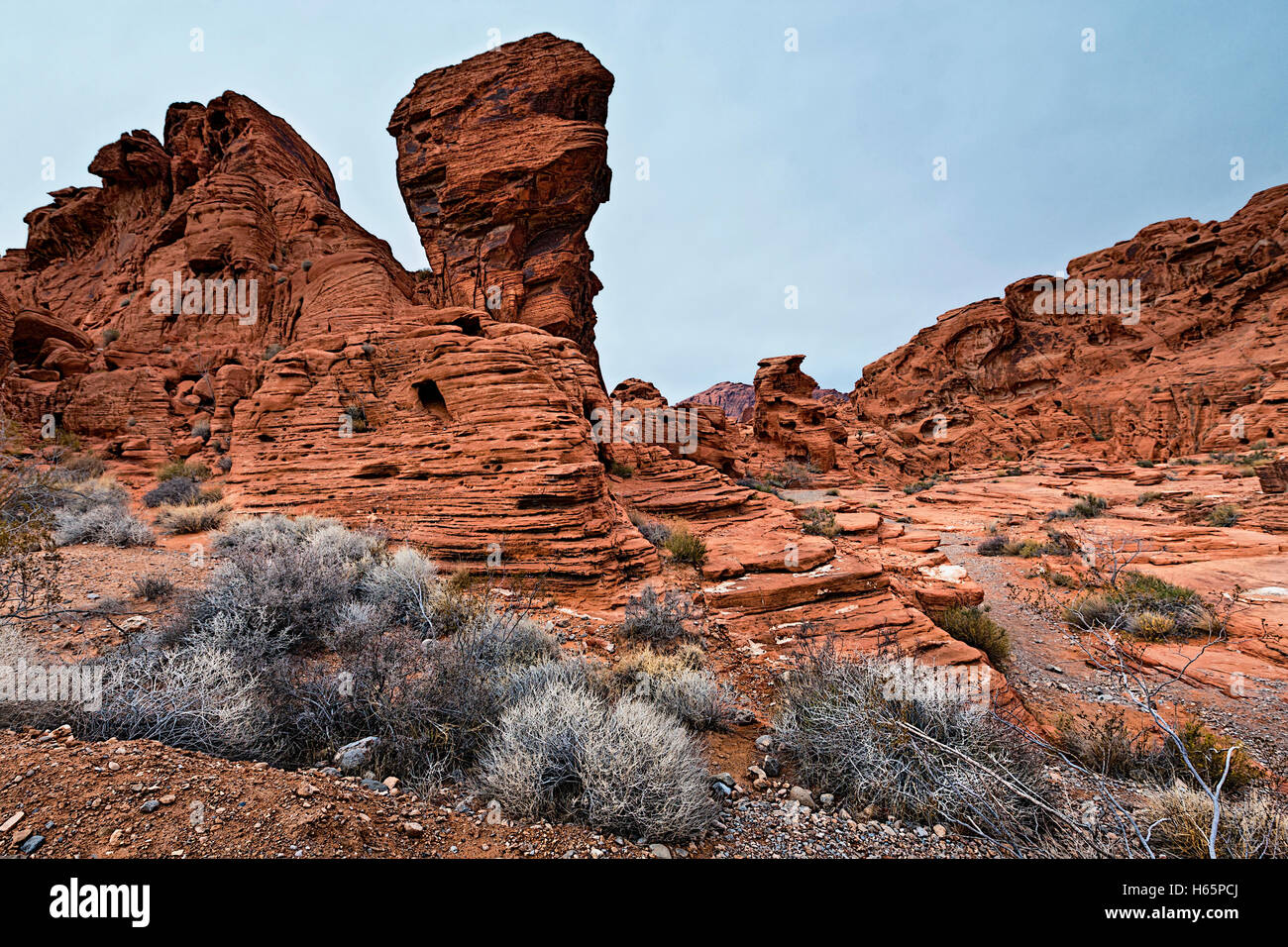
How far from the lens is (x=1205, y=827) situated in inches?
91.4

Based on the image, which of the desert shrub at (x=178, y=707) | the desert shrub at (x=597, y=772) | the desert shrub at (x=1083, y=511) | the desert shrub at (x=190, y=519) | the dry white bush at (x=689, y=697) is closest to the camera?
the desert shrub at (x=597, y=772)

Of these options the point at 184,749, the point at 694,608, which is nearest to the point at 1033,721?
the point at 694,608

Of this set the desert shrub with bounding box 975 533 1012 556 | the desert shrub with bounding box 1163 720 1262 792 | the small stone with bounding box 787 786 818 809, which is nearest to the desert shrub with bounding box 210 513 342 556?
the small stone with bounding box 787 786 818 809

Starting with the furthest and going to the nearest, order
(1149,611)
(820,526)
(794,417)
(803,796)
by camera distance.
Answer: (794,417) → (820,526) → (1149,611) → (803,796)

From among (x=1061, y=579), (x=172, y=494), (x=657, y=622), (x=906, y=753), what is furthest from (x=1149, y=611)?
(x=172, y=494)

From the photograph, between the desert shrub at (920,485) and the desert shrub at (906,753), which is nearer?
the desert shrub at (906,753)

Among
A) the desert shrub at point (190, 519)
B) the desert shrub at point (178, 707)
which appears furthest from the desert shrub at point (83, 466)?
the desert shrub at point (178, 707)

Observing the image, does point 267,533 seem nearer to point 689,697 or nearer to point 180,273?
point 689,697

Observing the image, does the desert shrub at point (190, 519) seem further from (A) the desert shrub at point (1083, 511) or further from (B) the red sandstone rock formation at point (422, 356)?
(A) the desert shrub at point (1083, 511)

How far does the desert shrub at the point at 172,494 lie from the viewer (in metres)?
9.10

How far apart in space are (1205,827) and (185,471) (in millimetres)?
17574

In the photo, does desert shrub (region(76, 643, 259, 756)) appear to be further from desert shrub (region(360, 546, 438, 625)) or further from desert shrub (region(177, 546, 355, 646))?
desert shrub (region(360, 546, 438, 625))

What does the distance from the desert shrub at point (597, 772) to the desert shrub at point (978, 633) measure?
435 cm

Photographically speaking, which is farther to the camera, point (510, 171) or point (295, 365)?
point (510, 171)
